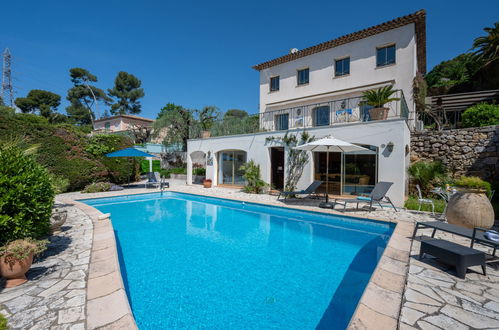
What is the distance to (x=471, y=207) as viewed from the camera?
564 cm

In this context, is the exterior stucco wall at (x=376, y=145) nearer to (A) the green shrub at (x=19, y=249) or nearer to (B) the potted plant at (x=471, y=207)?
(B) the potted plant at (x=471, y=207)

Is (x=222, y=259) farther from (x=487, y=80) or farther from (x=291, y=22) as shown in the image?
(x=487, y=80)

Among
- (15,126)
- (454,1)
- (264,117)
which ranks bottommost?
(15,126)

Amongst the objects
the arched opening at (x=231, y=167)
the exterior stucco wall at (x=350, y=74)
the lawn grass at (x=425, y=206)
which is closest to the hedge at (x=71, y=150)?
the arched opening at (x=231, y=167)

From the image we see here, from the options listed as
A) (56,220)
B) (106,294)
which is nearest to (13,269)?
(106,294)

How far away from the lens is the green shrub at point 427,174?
33.9 feet

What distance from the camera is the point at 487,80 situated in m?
17.8

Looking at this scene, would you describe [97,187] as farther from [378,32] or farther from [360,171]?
[378,32]

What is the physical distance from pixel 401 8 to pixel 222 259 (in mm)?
16610

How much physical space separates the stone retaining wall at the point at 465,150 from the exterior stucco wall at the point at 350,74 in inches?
121

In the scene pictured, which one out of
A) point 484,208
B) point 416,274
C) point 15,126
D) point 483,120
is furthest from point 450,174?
point 15,126

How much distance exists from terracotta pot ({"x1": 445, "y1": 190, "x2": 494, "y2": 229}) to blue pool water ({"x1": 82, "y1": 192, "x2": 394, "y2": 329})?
5.76 ft

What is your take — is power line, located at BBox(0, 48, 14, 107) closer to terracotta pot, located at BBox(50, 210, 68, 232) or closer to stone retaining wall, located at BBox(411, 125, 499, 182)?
terracotta pot, located at BBox(50, 210, 68, 232)

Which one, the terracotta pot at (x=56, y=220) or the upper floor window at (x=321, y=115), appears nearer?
the terracotta pot at (x=56, y=220)
